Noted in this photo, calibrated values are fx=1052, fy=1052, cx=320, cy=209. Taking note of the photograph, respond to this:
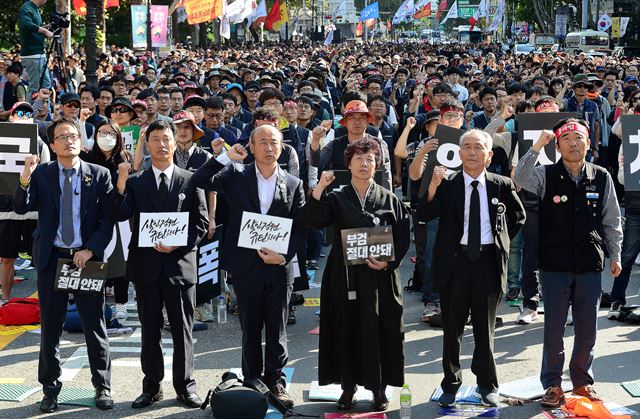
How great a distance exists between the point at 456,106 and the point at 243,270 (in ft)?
11.3

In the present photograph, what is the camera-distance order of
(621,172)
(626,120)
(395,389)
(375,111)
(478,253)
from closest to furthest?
1. (478,253)
2. (395,389)
3. (626,120)
4. (621,172)
5. (375,111)

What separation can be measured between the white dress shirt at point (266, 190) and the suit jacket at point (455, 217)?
107cm

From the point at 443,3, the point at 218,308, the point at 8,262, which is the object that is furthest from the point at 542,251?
the point at 443,3

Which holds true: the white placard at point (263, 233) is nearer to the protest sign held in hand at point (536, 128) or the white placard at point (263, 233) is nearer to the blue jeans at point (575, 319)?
the blue jeans at point (575, 319)

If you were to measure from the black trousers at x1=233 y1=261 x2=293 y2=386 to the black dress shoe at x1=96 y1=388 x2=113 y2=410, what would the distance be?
0.97 meters

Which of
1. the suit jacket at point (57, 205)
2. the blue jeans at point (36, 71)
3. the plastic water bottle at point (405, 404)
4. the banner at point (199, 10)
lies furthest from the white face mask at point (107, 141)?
the banner at point (199, 10)

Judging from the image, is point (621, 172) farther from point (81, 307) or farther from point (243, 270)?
point (81, 307)

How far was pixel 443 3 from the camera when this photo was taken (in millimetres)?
74750

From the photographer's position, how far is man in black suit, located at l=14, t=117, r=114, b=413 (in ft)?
24.2

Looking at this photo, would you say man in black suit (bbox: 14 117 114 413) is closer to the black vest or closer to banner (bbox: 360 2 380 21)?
the black vest

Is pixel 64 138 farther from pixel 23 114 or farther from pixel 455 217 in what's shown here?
pixel 23 114

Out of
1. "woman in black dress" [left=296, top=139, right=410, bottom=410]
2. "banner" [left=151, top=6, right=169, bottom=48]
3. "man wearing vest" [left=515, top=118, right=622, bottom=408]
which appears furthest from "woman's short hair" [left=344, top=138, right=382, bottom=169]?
"banner" [left=151, top=6, right=169, bottom=48]

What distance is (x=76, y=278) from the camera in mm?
7273

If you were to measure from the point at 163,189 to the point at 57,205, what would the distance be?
0.75 m
